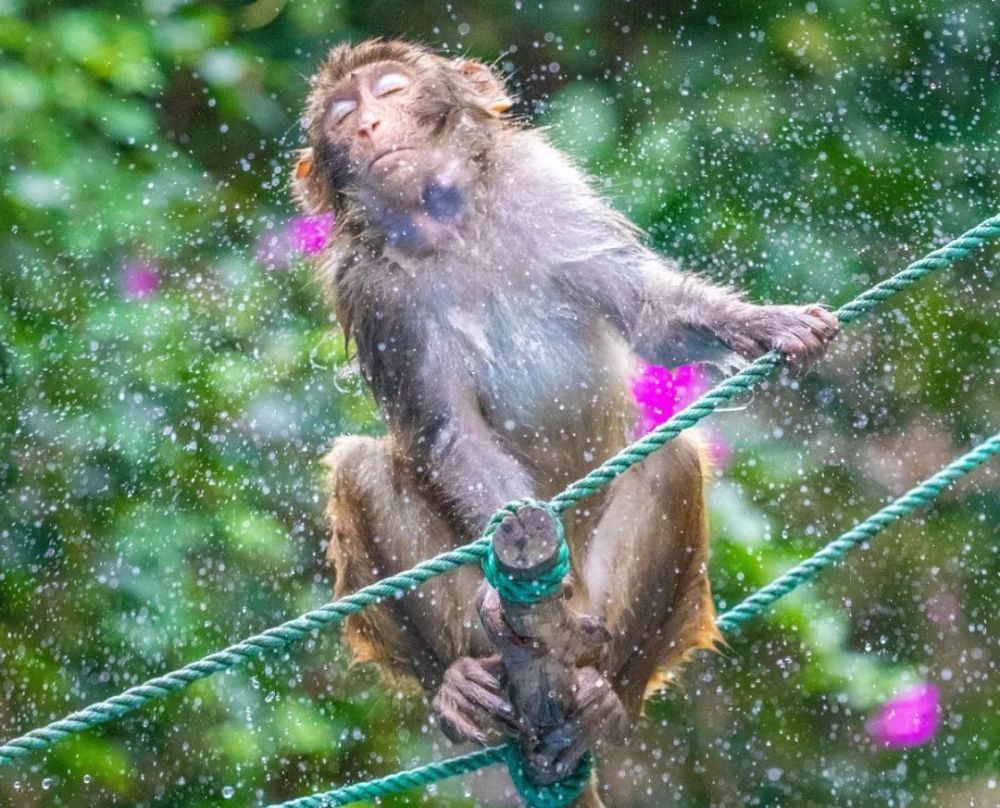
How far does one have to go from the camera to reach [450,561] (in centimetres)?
262

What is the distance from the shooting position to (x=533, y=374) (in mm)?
3723

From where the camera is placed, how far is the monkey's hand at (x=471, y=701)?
3113 millimetres

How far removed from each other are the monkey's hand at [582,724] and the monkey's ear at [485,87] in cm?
165

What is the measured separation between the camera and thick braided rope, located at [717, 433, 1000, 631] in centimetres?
288

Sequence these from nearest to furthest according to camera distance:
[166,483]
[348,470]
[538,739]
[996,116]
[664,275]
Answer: [538,739]
[664,275]
[348,470]
[166,483]
[996,116]

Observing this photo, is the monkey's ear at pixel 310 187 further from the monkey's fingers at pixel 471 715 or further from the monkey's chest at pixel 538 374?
the monkey's fingers at pixel 471 715

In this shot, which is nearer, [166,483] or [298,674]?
[166,483]

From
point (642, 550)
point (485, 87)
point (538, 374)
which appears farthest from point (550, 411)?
point (485, 87)

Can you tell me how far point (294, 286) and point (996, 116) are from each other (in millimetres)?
2341

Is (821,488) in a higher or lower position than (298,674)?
higher

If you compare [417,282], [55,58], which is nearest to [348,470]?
[417,282]

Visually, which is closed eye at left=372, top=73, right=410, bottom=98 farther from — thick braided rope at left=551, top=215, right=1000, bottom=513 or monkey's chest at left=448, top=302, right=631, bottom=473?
thick braided rope at left=551, top=215, right=1000, bottom=513

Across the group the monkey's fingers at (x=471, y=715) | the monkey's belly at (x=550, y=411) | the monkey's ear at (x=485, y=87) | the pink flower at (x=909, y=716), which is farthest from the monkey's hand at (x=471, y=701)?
the pink flower at (x=909, y=716)

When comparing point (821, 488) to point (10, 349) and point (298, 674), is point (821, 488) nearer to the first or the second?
point (298, 674)
